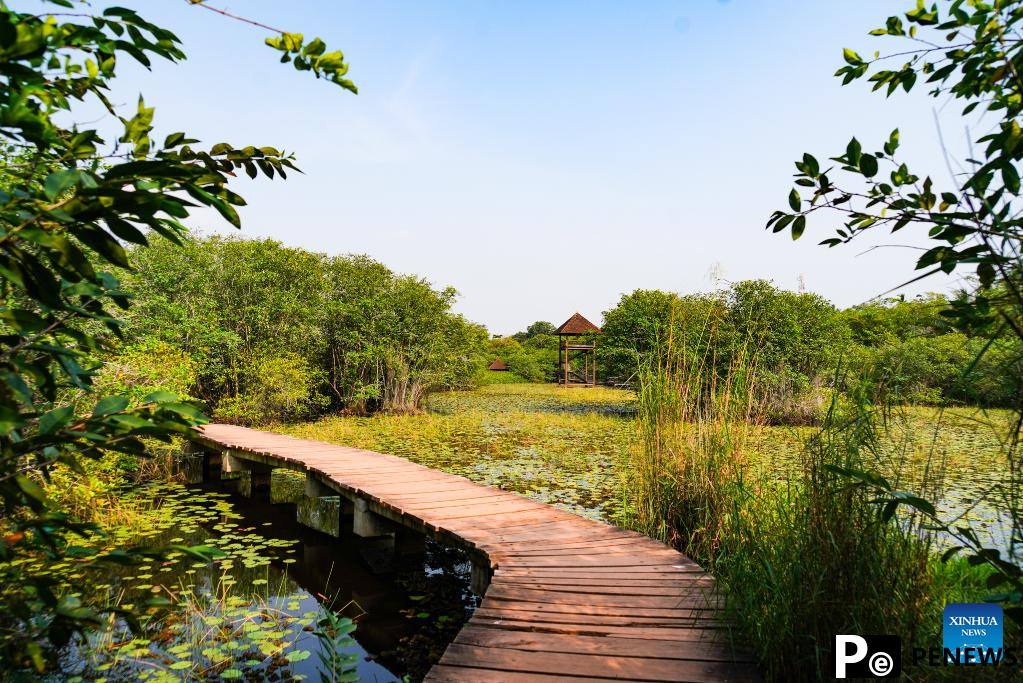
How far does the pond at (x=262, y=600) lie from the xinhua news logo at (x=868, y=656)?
1538 millimetres

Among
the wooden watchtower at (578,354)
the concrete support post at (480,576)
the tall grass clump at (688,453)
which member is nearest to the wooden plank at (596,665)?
the concrete support post at (480,576)

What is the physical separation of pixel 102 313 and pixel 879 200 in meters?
1.66

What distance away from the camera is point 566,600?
252cm

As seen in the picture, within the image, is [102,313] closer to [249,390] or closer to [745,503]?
[745,503]

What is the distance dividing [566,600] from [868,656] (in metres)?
1.15

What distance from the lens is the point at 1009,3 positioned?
1.34m

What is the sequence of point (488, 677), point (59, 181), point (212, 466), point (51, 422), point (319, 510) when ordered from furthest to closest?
point (212, 466)
point (319, 510)
point (488, 677)
point (51, 422)
point (59, 181)

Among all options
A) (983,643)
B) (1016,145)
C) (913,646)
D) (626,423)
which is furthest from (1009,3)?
(626,423)

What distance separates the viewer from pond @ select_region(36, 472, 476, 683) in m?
2.78

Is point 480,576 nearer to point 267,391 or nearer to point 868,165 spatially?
point 868,165

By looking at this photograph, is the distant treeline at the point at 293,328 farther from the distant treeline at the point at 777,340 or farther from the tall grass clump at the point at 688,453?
Result: the tall grass clump at the point at 688,453

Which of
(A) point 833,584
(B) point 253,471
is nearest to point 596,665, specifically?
(A) point 833,584

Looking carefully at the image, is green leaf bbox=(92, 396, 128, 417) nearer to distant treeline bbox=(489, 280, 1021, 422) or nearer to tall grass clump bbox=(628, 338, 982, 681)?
tall grass clump bbox=(628, 338, 982, 681)

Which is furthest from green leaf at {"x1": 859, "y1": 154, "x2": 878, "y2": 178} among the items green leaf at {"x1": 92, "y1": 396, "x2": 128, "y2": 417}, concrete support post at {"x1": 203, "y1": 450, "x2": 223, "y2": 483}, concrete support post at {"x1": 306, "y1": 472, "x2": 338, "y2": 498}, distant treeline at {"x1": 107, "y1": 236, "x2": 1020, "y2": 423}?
concrete support post at {"x1": 203, "y1": 450, "x2": 223, "y2": 483}
